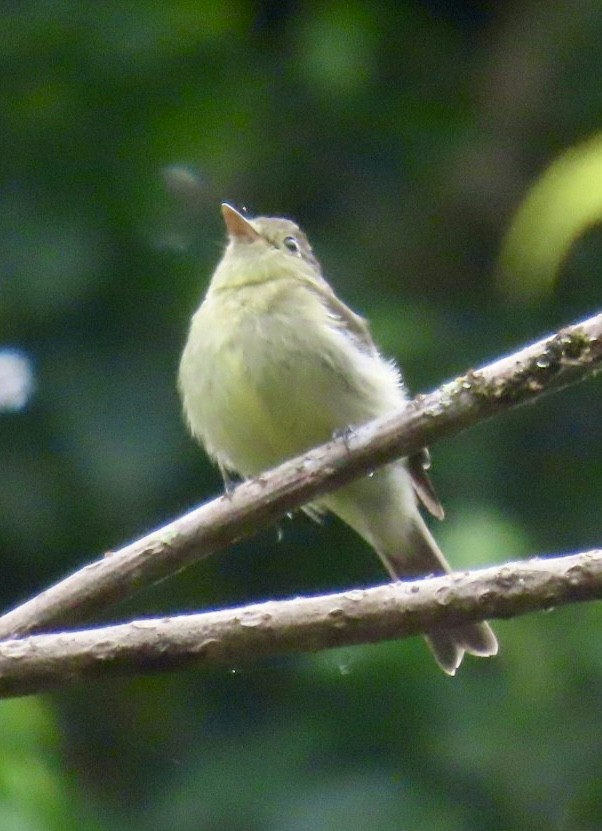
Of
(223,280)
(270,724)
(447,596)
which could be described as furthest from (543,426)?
(447,596)

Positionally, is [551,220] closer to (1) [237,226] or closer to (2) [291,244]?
(2) [291,244]

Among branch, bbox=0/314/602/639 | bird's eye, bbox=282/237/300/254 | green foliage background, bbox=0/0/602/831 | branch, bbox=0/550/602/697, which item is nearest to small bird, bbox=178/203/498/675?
bird's eye, bbox=282/237/300/254

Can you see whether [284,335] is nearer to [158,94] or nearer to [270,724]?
[270,724]

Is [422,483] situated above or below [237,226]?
below

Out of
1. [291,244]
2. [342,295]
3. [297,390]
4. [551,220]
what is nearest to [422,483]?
[297,390]

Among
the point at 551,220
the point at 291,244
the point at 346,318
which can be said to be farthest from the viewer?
the point at 551,220
